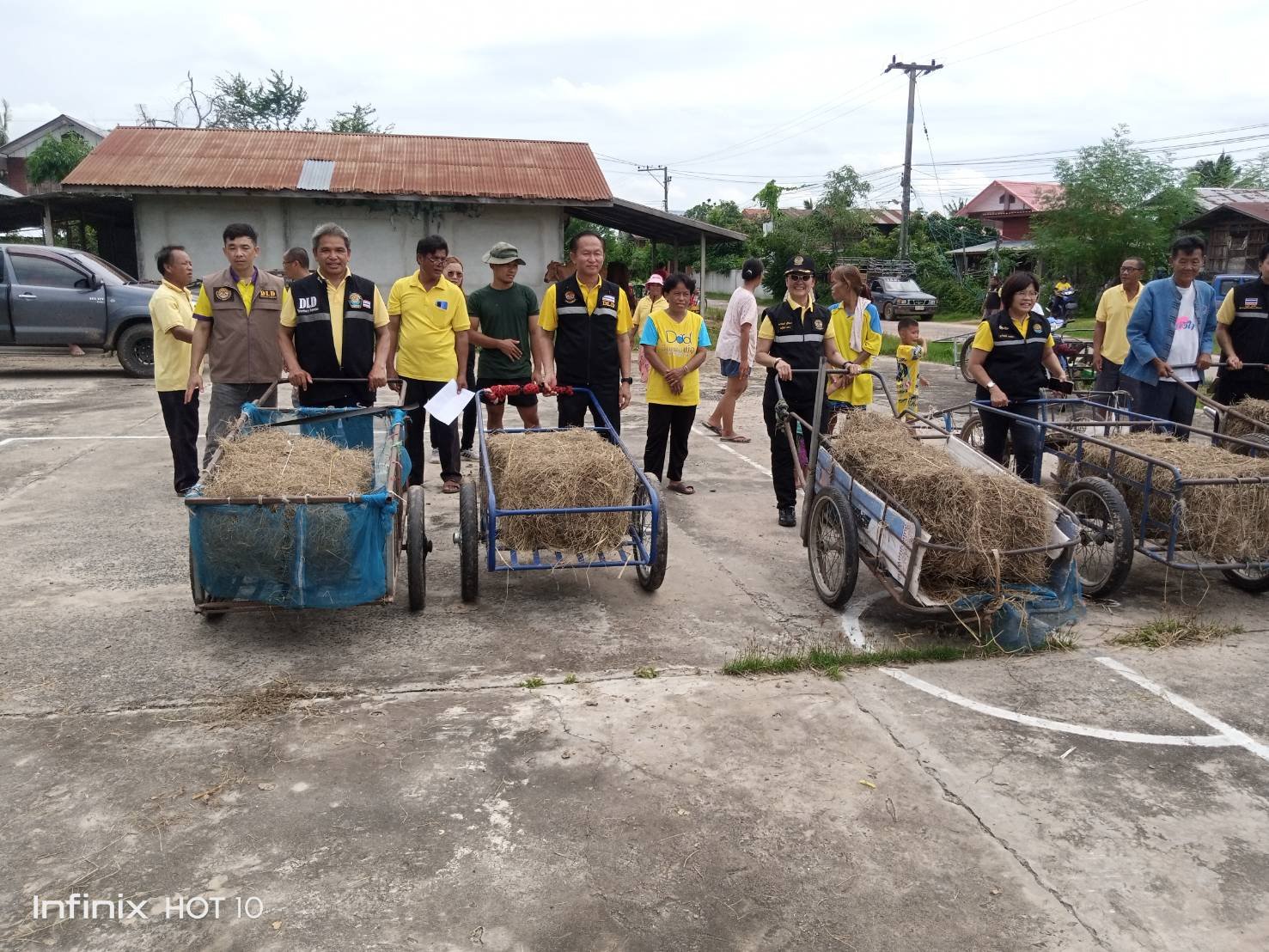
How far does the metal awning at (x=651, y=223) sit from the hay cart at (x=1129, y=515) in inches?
545

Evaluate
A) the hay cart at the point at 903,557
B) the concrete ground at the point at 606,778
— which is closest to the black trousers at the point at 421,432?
the concrete ground at the point at 606,778

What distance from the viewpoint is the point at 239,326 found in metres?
6.39

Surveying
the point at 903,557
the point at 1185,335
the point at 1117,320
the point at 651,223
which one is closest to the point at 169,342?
the point at 903,557

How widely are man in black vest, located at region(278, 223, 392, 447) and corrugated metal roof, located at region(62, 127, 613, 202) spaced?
477 inches

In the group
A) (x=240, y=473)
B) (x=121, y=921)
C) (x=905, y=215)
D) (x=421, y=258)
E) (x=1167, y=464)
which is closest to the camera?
(x=121, y=921)

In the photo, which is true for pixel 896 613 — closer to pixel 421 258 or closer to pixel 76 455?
pixel 421 258

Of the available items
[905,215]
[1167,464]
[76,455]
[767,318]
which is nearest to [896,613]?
[1167,464]

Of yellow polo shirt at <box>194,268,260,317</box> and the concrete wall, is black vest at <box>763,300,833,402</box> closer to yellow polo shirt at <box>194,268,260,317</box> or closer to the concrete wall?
yellow polo shirt at <box>194,268,260,317</box>

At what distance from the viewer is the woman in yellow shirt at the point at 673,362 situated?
6.93 metres

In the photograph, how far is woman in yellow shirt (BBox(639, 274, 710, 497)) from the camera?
693cm

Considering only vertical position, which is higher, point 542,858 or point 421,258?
point 421,258

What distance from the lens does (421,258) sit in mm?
6621

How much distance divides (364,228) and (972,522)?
16.0 m

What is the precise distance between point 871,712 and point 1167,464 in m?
2.17
